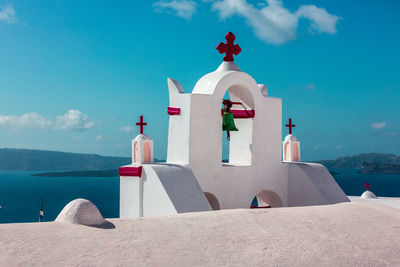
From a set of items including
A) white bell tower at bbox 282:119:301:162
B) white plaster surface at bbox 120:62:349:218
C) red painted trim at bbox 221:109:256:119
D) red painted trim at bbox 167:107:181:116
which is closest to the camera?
white plaster surface at bbox 120:62:349:218

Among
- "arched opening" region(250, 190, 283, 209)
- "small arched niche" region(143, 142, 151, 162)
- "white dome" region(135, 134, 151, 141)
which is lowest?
"arched opening" region(250, 190, 283, 209)

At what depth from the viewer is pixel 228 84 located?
1038cm

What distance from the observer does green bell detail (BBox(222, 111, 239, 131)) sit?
10.5 metres

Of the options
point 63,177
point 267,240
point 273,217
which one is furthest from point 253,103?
point 63,177

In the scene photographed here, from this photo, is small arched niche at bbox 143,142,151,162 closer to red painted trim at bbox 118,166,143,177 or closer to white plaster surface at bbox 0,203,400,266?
red painted trim at bbox 118,166,143,177

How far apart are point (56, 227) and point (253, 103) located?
7069mm

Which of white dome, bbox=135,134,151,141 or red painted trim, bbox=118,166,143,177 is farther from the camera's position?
white dome, bbox=135,134,151,141

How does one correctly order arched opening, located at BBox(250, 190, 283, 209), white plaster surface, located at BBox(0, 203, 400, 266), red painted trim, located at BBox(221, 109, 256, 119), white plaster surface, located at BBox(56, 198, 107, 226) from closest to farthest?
white plaster surface, located at BBox(0, 203, 400, 266) < white plaster surface, located at BBox(56, 198, 107, 226) < red painted trim, located at BBox(221, 109, 256, 119) < arched opening, located at BBox(250, 190, 283, 209)

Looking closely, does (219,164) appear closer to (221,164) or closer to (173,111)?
(221,164)

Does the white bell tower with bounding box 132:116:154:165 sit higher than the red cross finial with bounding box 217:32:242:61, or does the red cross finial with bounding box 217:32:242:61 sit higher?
the red cross finial with bounding box 217:32:242:61

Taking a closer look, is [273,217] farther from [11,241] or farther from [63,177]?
[63,177]

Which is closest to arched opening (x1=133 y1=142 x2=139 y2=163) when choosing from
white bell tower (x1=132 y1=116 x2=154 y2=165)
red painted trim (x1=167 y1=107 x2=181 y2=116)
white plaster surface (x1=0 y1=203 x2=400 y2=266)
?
white bell tower (x1=132 y1=116 x2=154 y2=165)

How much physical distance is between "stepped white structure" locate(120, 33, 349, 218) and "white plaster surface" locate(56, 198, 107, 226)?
3.72 metres

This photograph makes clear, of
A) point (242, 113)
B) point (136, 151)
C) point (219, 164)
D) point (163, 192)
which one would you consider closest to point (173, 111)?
point (136, 151)
